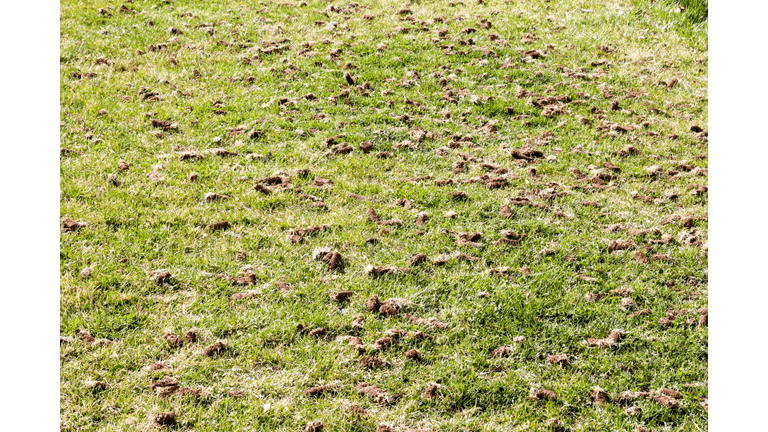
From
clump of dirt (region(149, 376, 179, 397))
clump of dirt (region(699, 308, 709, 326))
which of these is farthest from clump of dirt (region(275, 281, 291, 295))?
clump of dirt (region(699, 308, 709, 326))

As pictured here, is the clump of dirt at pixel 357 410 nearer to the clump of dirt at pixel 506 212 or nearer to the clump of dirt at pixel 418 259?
the clump of dirt at pixel 418 259

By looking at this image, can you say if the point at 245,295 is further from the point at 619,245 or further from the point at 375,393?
the point at 619,245

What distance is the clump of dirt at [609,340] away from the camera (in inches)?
189

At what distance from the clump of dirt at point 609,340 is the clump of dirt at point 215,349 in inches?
93.0

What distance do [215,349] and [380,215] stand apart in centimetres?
207

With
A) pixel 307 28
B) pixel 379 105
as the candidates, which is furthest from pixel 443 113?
pixel 307 28

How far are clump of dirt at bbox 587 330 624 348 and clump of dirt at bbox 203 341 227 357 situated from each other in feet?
7.75

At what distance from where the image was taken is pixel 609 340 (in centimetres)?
481

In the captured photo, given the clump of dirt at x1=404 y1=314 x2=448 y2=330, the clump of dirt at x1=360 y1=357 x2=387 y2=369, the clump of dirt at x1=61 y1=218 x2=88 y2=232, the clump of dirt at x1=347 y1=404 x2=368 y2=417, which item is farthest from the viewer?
the clump of dirt at x1=61 y1=218 x2=88 y2=232

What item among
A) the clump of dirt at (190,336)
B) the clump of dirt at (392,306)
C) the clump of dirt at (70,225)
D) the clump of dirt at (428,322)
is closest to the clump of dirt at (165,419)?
the clump of dirt at (190,336)

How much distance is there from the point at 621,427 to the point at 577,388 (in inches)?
13.7

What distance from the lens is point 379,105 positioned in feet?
26.6

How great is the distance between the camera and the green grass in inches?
172

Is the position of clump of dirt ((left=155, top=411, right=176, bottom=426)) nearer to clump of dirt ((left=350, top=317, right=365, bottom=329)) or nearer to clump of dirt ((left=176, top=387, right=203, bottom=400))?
clump of dirt ((left=176, top=387, right=203, bottom=400))
